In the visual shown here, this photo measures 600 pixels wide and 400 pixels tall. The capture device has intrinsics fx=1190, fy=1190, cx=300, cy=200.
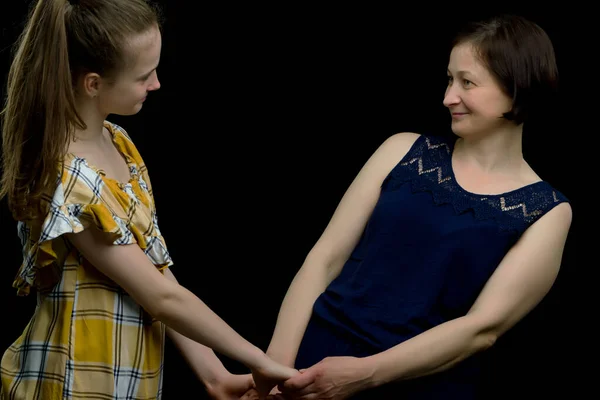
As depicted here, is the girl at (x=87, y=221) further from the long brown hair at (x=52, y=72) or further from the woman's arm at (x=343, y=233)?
the woman's arm at (x=343, y=233)

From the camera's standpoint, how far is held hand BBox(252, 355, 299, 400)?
2.89m

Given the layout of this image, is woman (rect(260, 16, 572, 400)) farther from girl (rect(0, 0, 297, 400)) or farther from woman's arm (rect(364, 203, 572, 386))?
girl (rect(0, 0, 297, 400))

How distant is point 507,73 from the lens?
2.98m

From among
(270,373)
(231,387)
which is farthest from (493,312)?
(231,387)

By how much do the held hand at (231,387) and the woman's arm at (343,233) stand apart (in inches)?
6.9

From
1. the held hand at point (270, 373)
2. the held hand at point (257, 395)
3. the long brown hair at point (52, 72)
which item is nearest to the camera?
the long brown hair at point (52, 72)

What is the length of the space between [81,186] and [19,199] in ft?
0.52

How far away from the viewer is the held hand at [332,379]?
114 inches

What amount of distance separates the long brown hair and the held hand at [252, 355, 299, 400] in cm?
66

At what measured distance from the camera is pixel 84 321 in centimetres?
275

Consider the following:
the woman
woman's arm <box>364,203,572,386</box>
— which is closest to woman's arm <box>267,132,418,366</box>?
the woman

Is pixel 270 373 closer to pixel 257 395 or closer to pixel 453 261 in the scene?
pixel 257 395

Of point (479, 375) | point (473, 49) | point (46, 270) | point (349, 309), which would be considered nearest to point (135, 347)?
point (46, 270)

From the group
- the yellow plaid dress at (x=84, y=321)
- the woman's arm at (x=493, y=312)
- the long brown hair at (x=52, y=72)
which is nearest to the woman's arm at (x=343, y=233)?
the woman's arm at (x=493, y=312)
